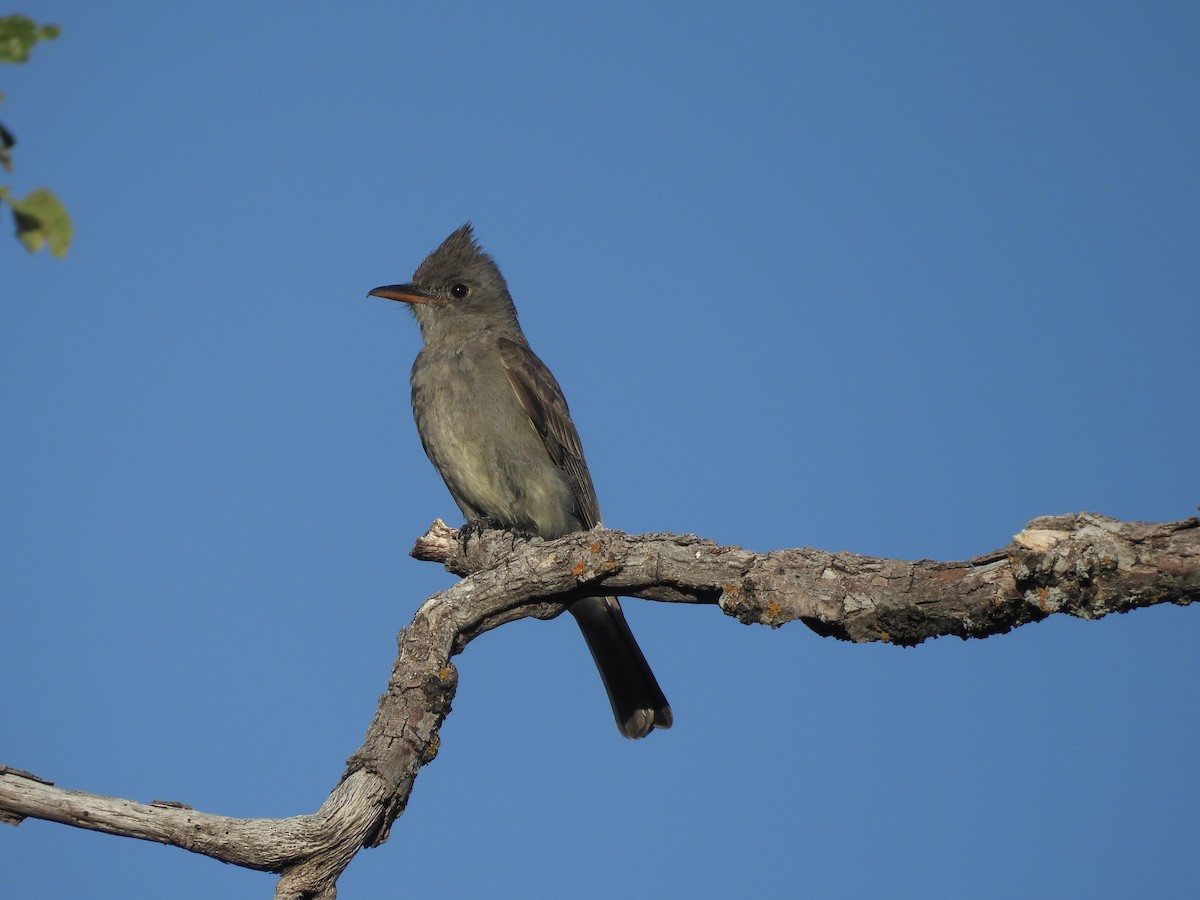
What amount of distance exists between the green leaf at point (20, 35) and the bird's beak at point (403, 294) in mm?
7045

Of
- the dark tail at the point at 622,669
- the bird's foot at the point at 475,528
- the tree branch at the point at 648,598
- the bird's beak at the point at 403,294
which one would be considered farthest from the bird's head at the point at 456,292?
the tree branch at the point at 648,598

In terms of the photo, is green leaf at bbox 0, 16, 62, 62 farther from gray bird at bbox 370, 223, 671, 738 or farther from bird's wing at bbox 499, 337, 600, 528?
bird's wing at bbox 499, 337, 600, 528

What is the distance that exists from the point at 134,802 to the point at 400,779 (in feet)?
3.58

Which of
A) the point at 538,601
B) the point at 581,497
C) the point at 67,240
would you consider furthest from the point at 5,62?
the point at 581,497

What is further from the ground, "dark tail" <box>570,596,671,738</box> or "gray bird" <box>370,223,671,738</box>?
"gray bird" <box>370,223,671,738</box>

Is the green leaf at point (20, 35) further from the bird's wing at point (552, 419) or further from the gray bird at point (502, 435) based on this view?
→ the bird's wing at point (552, 419)

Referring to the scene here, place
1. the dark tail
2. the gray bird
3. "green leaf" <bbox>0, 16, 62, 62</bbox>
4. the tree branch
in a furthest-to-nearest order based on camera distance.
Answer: the gray bird < the dark tail < the tree branch < "green leaf" <bbox>0, 16, 62, 62</bbox>

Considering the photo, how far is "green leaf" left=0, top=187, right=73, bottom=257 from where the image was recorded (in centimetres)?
167

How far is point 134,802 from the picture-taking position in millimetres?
4059

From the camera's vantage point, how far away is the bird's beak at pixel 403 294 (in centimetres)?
871

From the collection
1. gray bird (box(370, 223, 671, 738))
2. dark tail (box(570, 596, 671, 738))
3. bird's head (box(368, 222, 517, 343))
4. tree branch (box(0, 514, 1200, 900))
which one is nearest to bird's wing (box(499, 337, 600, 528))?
gray bird (box(370, 223, 671, 738))

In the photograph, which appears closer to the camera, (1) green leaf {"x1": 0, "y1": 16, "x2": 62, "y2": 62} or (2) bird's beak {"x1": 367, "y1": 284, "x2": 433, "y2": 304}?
(1) green leaf {"x1": 0, "y1": 16, "x2": 62, "y2": 62}

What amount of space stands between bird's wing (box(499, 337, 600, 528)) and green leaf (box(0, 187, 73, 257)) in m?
6.39

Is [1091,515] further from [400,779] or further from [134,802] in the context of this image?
[134,802]
